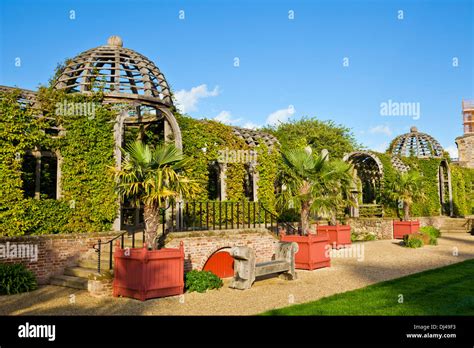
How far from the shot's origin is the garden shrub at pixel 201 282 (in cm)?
945

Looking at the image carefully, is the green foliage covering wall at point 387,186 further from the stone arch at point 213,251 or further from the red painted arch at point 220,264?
the stone arch at point 213,251

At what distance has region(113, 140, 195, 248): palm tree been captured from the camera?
870 centimetres

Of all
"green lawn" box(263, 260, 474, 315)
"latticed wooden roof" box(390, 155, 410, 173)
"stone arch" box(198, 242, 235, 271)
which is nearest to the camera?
"green lawn" box(263, 260, 474, 315)

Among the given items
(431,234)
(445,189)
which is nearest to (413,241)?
(431,234)

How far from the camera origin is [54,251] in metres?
10.3

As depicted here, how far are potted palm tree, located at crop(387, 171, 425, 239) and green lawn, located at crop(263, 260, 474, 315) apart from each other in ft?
31.9

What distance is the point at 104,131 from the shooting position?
11.7 meters

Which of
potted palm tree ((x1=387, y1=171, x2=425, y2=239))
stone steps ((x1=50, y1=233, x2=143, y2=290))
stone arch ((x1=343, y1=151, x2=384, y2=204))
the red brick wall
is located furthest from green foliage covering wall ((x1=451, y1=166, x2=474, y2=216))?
the red brick wall

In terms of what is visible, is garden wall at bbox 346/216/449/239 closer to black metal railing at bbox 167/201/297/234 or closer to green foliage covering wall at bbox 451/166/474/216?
black metal railing at bbox 167/201/297/234

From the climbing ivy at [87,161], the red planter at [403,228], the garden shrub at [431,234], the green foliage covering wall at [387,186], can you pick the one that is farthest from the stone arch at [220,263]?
the green foliage covering wall at [387,186]

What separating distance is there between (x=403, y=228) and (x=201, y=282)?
44.3 feet

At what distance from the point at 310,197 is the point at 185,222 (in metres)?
3.85
